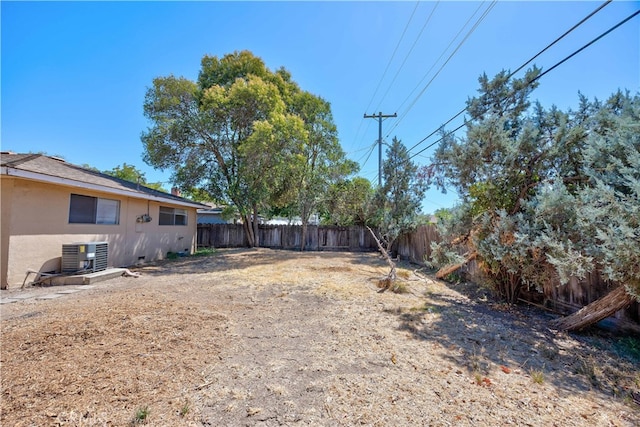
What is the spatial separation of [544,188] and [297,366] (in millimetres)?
4522

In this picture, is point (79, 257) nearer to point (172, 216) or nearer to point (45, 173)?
point (45, 173)

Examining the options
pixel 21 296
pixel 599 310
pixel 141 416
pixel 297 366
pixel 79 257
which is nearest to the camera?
pixel 141 416

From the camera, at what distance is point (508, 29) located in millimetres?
5773

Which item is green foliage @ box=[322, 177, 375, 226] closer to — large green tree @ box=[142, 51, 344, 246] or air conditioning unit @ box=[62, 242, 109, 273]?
large green tree @ box=[142, 51, 344, 246]

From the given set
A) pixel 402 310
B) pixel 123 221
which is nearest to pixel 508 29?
pixel 402 310

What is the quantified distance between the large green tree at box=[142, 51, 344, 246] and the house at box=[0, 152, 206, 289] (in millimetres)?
3511

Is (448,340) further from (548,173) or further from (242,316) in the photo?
(548,173)

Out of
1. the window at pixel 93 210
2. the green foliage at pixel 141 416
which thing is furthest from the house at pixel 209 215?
the green foliage at pixel 141 416

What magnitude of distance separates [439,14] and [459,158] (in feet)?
13.2

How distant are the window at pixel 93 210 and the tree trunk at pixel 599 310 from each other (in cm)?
1064

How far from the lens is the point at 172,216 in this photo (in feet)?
38.6

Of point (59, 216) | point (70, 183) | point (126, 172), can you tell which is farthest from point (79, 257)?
point (126, 172)

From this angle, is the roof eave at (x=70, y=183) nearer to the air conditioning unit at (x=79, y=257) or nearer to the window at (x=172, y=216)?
the window at (x=172, y=216)

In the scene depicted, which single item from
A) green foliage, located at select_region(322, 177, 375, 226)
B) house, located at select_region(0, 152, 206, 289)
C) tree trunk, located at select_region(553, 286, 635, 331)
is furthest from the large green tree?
tree trunk, located at select_region(553, 286, 635, 331)
